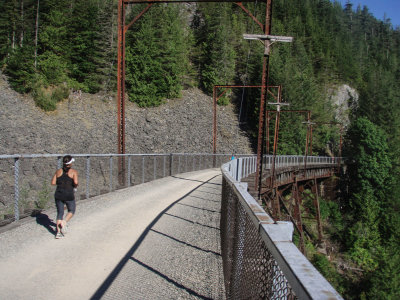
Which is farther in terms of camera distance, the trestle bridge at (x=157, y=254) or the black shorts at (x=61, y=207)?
the black shorts at (x=61, y=207)

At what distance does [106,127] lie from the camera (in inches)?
1823

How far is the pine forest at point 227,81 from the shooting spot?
46312 mm

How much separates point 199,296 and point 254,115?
2529 inches

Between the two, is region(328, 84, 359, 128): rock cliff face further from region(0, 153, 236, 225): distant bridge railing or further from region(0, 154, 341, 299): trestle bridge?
region(0, 154, 341, 299): trestle bridge

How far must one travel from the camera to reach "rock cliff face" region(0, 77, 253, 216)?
3756cm

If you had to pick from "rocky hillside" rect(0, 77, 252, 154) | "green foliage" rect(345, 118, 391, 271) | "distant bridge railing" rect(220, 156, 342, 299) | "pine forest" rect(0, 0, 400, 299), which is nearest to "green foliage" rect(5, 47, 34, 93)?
"pine forest" rect(0, 0, 400, 299)

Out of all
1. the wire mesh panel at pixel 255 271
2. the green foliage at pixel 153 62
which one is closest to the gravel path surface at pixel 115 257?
the wire mesh panel at pixel 255 271

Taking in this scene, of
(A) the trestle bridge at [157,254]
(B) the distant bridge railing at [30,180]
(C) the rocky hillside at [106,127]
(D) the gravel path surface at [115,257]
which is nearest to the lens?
(A) the trestle bridge at [157,254]

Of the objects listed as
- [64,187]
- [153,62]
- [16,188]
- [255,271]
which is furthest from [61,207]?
[153,62]

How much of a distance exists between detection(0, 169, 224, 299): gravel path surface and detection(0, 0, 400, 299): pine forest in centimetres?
2845

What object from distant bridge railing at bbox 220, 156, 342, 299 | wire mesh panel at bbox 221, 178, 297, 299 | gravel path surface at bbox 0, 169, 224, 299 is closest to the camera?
distant bridge railing at bbox 220, 156, 342, 299

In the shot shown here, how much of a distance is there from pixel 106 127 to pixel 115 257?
137ft

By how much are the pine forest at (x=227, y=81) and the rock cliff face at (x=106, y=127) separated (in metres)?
2.39

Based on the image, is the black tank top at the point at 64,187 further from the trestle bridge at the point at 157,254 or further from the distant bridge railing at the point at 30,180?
the distant bridge railing at the point at 30,180
